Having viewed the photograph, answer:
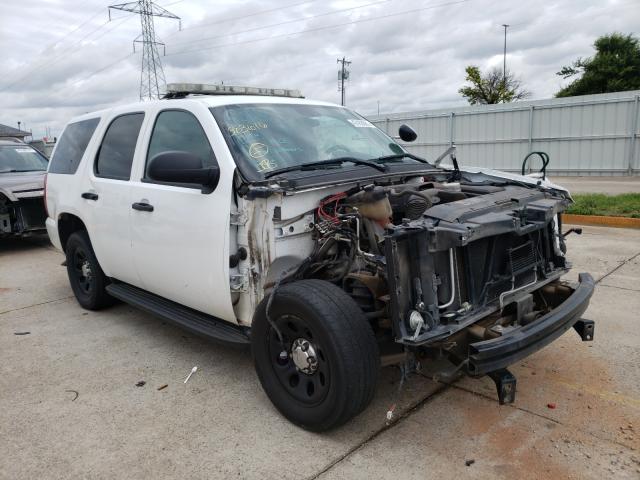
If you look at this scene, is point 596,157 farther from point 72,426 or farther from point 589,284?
point 72,426

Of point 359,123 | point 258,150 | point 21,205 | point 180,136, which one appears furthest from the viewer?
point 21,205

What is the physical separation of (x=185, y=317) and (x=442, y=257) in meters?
2.06

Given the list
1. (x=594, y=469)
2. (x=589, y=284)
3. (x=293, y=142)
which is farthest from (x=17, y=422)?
(x=589, y=284)

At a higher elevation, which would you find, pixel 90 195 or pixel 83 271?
pixel 90 195

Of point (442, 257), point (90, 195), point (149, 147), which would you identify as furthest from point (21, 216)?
point (442, 257)

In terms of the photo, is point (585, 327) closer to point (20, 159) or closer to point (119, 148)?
point (119, 148)

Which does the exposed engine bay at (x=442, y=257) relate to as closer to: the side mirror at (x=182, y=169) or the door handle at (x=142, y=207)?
the side mirror at (x=182, y=169)

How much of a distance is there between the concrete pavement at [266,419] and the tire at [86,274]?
0.61m

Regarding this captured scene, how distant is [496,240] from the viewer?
302 cm

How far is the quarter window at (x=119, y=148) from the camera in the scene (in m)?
4.47

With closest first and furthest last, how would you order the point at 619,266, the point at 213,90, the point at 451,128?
the point at 213,90 < the point at 619,266 < the point at 451,128

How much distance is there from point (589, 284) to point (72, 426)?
3358 mm

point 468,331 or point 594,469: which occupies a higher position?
point 468,331

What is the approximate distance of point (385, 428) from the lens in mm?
3148
